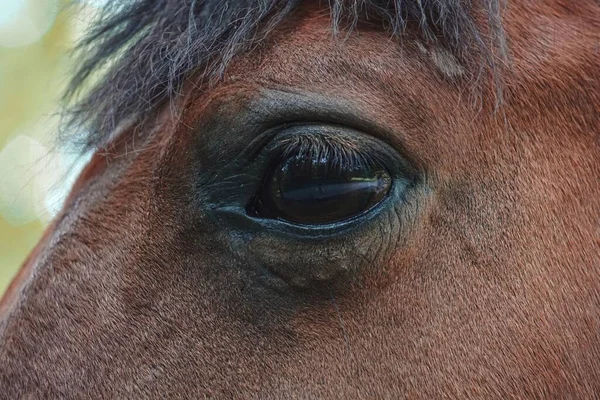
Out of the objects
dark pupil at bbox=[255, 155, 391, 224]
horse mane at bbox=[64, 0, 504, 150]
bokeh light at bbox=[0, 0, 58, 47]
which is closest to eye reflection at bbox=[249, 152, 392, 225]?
dark pupil at bbox=[255, 155, 391, 224]

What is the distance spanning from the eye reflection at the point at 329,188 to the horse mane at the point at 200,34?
0.44m

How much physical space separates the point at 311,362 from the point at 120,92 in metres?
1.21

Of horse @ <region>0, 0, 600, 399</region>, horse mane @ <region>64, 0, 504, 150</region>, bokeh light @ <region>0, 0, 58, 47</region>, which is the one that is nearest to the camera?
horse @ <region>0, 0, 600, 399</region>

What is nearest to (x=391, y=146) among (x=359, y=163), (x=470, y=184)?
(x=359, y=163)

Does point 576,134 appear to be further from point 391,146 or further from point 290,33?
point 290,33

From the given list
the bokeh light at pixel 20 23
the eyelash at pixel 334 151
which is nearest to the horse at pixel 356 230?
the eyelash at pixel 334 151

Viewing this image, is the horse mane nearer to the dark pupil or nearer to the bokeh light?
the dark pupil

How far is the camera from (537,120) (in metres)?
2.01

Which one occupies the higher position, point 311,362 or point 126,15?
point 126,15

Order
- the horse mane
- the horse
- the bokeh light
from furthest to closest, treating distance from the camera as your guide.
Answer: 1. the bokeh light
2. the horse mane
3. the horse

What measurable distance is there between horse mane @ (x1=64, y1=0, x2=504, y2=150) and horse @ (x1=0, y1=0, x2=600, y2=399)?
11 mm

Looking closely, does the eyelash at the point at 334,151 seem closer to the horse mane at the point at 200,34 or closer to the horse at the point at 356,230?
the horse at the point at 356,230

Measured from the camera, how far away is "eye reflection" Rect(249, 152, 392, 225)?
196 centimetres

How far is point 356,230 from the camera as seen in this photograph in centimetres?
194
